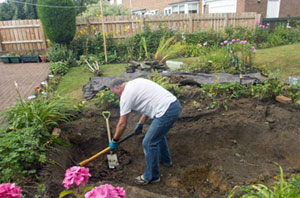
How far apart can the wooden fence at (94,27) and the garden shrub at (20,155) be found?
8.61 meters

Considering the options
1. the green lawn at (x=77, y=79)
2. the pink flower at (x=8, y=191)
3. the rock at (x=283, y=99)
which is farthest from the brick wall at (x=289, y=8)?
the pink flower at (x=8, y=191)

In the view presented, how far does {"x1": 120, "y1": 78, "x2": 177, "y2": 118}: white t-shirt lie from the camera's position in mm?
2936

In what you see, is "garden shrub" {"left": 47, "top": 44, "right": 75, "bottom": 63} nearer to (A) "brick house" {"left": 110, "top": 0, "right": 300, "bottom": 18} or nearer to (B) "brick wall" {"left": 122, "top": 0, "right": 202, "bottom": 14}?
(A) "brick house" {"left": 110, "top": 0, "right": 300, "bottom": 18}

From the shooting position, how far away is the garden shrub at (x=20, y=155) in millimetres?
2557

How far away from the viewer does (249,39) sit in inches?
472

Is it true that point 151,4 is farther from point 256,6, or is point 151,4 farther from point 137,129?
Answer: point 137,129

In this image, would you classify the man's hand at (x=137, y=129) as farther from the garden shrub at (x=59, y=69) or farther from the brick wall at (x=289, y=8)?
the brick wall at (x=289, y=8)

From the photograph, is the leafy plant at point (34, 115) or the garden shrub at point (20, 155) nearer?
the garden shrub at point (20, 155)

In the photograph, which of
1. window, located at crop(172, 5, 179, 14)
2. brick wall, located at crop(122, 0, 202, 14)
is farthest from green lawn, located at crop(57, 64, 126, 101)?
brick wall, located at crop(122, 0, 202, 14)

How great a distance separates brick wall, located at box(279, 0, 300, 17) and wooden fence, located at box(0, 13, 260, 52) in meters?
9.00

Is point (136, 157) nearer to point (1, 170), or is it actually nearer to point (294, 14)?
point (1, 170)

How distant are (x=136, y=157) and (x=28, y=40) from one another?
393 inches

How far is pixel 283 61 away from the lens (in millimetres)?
8203

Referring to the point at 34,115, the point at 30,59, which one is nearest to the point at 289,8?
the point at 30,59
